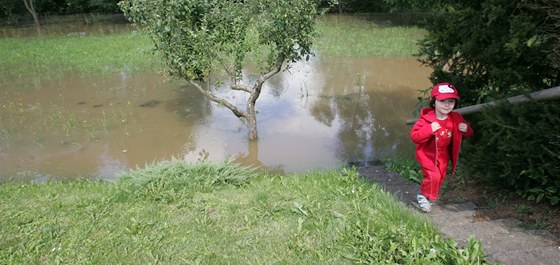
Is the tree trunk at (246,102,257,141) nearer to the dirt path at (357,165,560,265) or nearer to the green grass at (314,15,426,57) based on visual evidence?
the dirt path at (357,165,560,265)

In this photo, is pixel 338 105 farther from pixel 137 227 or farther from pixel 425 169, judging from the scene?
pixel 137 227

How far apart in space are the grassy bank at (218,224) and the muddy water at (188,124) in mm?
2403

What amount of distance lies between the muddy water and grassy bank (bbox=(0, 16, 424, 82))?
1335 millimetres

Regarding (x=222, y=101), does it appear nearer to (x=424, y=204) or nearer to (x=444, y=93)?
(x=424, y=204)

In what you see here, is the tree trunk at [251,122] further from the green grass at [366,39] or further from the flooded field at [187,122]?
the green grass at [366,39]

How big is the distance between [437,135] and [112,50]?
51.2ft

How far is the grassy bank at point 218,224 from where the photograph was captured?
131 inches

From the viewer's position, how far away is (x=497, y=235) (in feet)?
11.0

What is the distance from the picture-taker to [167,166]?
5539 millimetres

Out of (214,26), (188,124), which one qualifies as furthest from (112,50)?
(214,26)

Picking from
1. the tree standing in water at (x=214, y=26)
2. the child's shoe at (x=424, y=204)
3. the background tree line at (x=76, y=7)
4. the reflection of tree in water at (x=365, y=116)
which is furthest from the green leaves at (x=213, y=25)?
the background tree line at (x=76, y=7)

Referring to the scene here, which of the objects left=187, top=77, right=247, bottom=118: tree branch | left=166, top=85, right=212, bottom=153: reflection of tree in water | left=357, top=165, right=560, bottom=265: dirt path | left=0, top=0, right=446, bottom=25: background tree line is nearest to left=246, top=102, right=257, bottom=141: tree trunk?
left=187, top=77, right=247, bottom=118: tree branch

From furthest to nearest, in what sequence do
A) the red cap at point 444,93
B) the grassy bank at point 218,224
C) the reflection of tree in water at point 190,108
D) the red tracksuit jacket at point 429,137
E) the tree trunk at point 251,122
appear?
the reflection of tree in water at point 190,108
the tree trunk at point 251,122
the red tracksuit jacket at point 429,137
the red cap at point 444,93
the grassy bank at point 218,224

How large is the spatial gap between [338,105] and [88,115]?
6187 millimetres
